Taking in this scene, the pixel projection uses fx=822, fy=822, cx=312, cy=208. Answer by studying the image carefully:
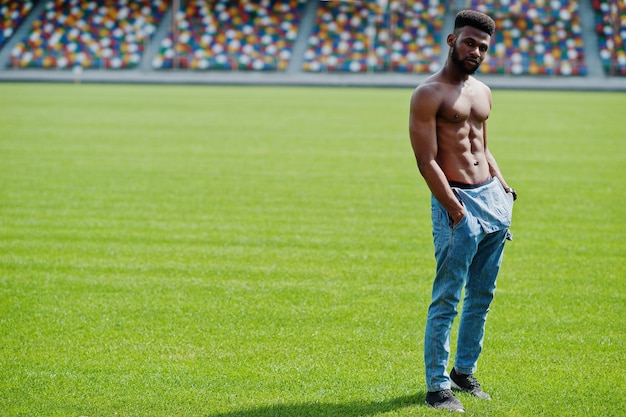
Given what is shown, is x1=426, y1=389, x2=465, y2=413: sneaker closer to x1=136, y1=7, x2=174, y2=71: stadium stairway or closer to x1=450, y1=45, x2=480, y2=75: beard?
x1=450, y1=45, x2=480, y2=75: beard

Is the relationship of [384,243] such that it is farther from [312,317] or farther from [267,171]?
[267,171]

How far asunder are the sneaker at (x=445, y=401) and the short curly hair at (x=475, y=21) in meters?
2.05

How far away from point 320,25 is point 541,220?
40485 mm

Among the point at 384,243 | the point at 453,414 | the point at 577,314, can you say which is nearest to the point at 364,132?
the point at 384,243

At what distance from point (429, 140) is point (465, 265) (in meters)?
0.74

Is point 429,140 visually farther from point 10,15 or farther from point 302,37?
point 10,15

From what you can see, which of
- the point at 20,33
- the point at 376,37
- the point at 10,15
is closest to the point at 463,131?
the point at 376,37

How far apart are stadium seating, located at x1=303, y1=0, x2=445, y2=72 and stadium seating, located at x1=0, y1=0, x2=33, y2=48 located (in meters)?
18.1

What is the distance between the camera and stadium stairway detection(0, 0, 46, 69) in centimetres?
4638

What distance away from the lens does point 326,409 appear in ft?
15.7

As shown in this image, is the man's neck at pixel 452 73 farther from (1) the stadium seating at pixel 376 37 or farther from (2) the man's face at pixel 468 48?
(1) the stadium seating at pixel 376 37

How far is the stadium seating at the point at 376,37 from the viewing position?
45.2 meters

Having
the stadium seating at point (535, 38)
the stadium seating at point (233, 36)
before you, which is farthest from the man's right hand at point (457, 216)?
the stadium seating at point (233, 36)

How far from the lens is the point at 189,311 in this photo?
6617 mm
